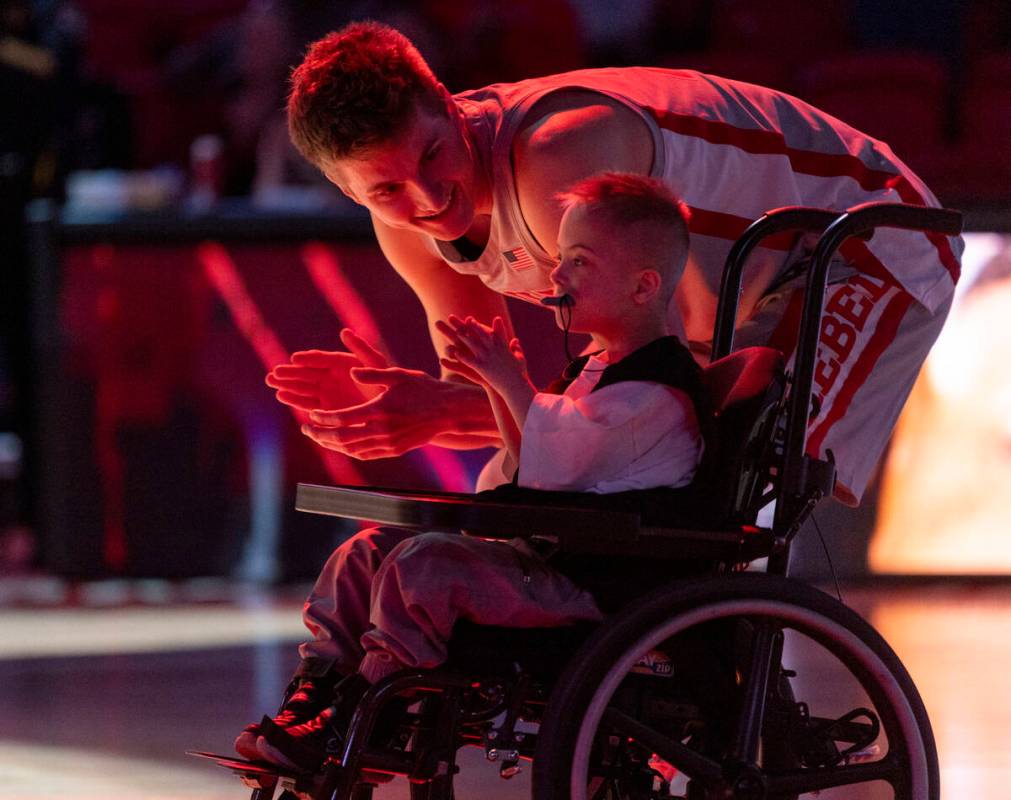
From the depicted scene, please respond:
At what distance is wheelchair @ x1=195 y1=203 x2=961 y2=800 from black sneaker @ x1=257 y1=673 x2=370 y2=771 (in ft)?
0.05

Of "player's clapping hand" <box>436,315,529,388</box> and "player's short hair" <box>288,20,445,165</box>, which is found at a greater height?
"player's short hair" <box>288,20,445,165</box>

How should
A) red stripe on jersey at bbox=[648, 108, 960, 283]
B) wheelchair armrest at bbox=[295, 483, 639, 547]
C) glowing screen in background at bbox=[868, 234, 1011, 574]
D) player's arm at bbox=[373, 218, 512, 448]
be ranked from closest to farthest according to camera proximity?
wheelchair armrest at bbox=[295, 483, 639, 547] → red stripe on jersey at bbox=[648, 108, 960, 283] → player's arm at bbox=[373, 218, 512, 448] → glowing screen in background at bbox=[868, 234, 1011, 574]

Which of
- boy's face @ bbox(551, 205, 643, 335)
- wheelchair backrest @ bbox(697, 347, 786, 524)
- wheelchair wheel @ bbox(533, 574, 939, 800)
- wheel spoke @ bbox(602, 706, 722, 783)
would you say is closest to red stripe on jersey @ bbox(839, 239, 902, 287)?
wheelchair backrest @ bbox(697, 347, 786, 524)

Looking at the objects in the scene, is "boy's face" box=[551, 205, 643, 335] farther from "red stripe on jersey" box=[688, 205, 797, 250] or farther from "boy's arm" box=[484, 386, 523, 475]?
"red stripe on jersey" box=[688, 205, 797, 250]

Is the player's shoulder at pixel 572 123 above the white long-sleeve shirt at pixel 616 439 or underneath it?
above

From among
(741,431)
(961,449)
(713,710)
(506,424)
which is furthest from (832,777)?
(961,449)

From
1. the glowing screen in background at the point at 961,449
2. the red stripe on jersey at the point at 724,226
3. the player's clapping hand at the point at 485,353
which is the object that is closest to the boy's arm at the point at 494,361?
the player's clapping hand at the point at 485,353

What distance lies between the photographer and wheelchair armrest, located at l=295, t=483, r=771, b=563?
1.56m

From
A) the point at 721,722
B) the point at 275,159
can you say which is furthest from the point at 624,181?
the point at 275,159

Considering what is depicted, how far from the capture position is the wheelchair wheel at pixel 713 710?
5.18ft

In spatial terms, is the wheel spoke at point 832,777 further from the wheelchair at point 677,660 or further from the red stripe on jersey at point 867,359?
the red stripe on jersey at point 867,359

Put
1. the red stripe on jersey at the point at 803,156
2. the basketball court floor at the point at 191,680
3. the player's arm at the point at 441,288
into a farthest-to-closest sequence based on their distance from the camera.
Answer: the basketball court floor at the point at 191,680 < the player's arm at the point at 441,288 < the red stripe on jersey at the point at 803,156

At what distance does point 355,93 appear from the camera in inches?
70.9

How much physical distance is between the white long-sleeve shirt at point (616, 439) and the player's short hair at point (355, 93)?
376 millimetres
